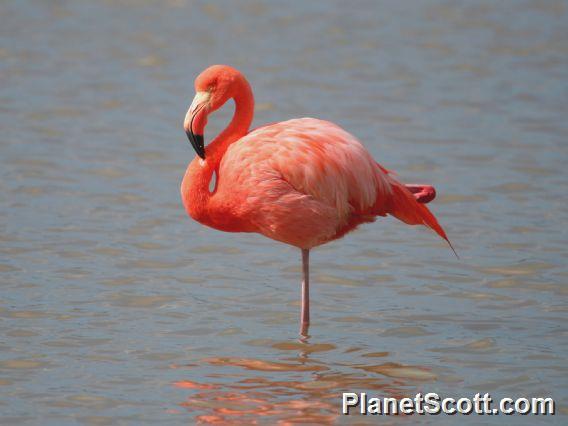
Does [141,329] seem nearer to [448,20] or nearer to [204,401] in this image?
[204,401]

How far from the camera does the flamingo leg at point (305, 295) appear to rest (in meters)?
6.06

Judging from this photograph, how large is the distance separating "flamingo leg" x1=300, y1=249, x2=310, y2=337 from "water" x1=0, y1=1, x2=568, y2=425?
0.10 metres

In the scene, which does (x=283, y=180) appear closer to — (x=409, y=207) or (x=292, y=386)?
(x=409, y=207)

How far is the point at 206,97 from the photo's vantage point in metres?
5.89

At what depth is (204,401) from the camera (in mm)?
5227

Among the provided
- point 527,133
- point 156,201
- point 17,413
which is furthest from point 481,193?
point 17,413

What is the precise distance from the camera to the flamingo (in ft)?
18.7

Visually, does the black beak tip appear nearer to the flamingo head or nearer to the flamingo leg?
the flamingo head

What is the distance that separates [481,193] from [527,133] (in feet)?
6.26

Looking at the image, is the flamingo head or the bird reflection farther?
the flamingo head

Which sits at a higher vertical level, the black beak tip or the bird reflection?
the black beak tip

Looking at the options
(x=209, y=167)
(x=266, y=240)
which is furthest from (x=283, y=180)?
(x=266, y=240)

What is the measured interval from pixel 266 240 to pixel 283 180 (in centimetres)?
251

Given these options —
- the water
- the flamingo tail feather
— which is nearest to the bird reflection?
the water
